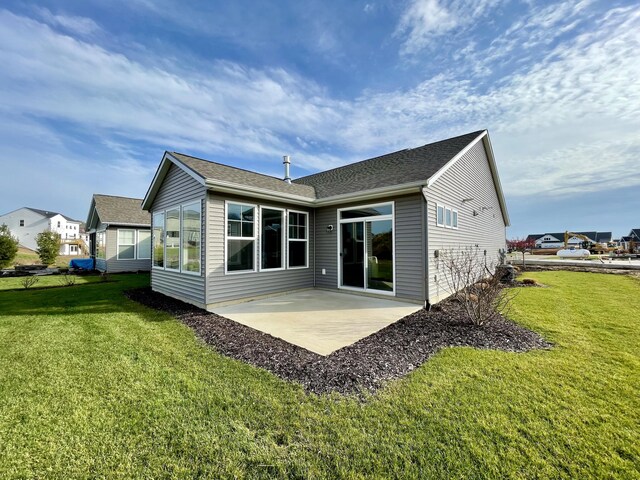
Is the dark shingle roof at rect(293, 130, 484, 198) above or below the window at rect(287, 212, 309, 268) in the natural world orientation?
above

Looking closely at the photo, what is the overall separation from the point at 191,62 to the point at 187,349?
9.96 meters

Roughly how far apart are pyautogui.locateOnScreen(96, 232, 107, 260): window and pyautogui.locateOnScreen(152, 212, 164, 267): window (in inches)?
326

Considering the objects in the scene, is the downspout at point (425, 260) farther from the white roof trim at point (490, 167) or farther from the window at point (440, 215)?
the window at point (440, 215)

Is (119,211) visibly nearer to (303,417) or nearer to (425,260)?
(425,260)

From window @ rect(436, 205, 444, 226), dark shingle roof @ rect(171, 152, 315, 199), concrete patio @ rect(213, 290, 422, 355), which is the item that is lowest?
concrete patio @ rect(213, 290, 422, 355)

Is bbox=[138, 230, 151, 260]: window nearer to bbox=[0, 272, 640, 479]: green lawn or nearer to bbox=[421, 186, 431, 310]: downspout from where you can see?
bbox=[0, 272, 640, 479]: green lawn

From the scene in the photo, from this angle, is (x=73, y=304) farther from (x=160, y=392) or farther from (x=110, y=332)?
(x=160, y=392)

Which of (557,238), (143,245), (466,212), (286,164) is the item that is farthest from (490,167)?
(557,238)

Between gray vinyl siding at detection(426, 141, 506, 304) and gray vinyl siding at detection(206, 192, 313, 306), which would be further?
gray vinyl siding at detection(426, 141, 506, 304)

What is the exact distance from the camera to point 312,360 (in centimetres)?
381

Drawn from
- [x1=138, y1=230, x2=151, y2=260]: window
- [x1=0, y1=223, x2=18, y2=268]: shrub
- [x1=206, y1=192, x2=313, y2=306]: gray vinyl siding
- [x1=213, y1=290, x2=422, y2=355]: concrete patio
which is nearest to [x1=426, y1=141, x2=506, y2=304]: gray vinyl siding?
[x1=213, y1=290, x2=422, y2=355]: concrete patio

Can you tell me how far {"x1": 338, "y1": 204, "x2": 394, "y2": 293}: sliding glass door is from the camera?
768 cm

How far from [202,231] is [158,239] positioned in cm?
376

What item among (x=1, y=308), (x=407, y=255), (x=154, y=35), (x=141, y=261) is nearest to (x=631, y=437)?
(x=407, y=255)
